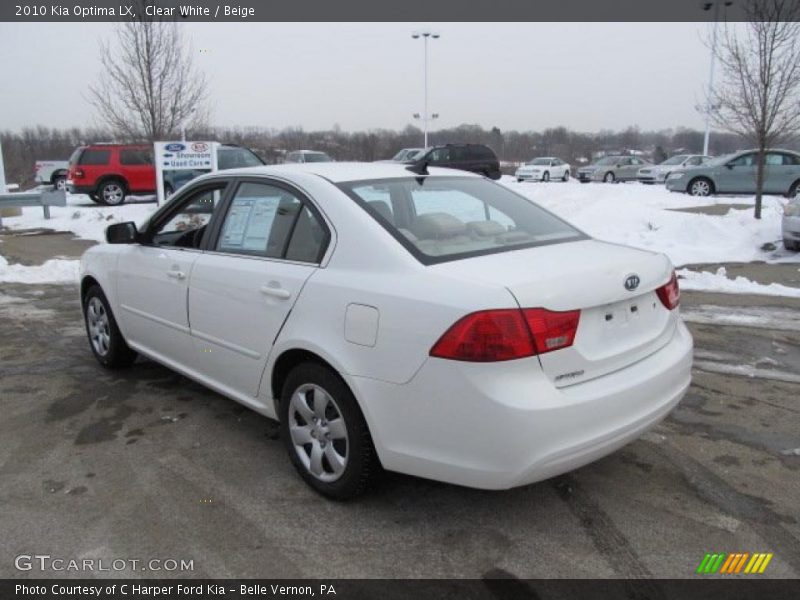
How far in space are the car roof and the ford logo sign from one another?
4.54 ft

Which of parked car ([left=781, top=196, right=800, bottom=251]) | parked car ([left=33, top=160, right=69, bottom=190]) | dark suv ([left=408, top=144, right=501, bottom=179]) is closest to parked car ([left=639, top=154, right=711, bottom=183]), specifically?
dark suv ([left=408, top=144, right=501, bottom=179])

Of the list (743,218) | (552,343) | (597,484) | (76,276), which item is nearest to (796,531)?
(597,484)

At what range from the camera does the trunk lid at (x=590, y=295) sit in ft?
8.56

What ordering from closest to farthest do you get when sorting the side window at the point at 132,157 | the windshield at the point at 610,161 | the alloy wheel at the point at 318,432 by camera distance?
the alloy wheel at the point at 318,432 → the side window at the point at 132,157 → the windshield at the point at 610,161

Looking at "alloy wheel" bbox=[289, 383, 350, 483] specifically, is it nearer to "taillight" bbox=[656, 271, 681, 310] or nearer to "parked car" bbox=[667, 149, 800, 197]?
"taillight" bbox=[656, 271, 681, 310]

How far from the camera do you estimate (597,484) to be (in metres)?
3.32

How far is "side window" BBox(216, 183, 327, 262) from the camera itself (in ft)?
10.8

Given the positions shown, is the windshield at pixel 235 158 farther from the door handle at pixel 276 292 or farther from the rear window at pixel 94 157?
the door handle at pixel 276 292

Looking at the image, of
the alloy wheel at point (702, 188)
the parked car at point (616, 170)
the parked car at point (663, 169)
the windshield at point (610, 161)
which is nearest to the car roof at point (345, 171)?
the alloy wheel at point (702, 188)

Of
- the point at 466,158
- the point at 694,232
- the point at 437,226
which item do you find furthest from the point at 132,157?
the point at 437,226

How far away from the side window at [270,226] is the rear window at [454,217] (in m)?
0.29

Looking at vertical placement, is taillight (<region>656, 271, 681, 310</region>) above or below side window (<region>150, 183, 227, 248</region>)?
below
